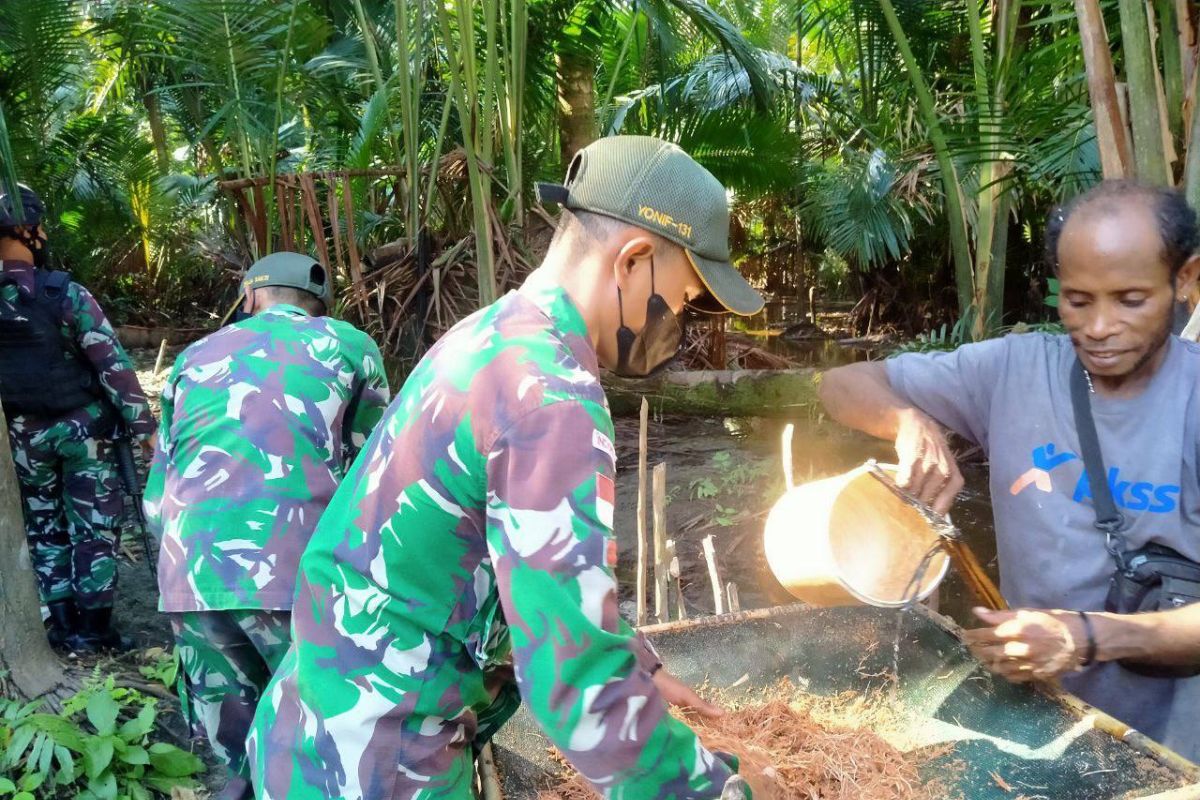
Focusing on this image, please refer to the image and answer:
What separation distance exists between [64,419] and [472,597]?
302 cm

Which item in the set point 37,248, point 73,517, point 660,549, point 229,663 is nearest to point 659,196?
point 229,663

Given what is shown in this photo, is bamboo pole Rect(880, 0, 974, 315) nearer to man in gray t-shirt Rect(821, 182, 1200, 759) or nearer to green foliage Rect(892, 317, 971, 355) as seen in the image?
green foliage Rect(892, 317, 971, 355)

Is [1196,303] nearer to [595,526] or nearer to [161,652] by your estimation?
[595,526]

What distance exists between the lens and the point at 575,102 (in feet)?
22.2

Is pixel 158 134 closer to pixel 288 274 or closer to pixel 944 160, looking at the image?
pixel 944 160

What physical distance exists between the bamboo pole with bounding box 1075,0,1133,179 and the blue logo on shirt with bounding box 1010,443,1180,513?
1079 mm

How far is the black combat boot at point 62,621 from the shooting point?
3.77 meters

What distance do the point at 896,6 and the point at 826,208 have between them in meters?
2.21

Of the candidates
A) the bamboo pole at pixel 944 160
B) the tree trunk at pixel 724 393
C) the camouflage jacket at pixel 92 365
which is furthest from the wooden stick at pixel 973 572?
the tree trunk at pixel 724 393

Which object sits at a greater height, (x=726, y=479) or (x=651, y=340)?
(x=651, y=340)

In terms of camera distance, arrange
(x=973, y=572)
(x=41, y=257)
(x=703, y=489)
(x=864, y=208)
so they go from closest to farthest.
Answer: (x=973, y=572) → (x=41, y=257) → (x=703, y=489) → (x=864, y=208)

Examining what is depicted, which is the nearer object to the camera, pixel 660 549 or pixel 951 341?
pixel 660 549

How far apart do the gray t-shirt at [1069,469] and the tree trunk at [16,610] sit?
101 inches

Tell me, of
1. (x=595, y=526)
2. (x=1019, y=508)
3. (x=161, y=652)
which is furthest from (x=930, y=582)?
(x=161, y=652)
